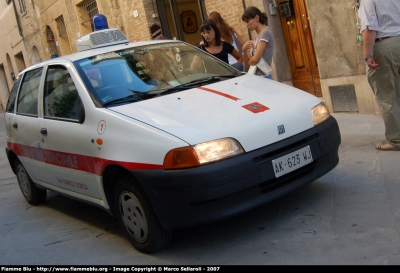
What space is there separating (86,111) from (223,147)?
1396 mm

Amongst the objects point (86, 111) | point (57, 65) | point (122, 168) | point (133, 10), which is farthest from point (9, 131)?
point (133, 10)

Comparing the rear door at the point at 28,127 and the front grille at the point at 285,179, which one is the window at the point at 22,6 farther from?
the front grille at the point at 285,179

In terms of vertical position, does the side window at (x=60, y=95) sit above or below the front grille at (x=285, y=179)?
above

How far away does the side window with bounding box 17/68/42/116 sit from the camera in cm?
602

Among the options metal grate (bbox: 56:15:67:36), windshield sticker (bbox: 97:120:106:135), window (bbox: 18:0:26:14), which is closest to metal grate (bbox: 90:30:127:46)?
windshield sticker (bbox: 97:120:106:135)

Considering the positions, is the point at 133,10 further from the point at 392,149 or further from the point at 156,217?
the point at 156,217

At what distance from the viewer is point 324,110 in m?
4.83

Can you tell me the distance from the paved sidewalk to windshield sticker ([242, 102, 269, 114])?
36.0 inches

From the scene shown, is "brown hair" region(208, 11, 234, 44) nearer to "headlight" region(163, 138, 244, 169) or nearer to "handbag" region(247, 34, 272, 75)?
"handbag" region(247, 34, 272, 75)

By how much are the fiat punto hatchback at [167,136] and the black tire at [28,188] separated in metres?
0.80

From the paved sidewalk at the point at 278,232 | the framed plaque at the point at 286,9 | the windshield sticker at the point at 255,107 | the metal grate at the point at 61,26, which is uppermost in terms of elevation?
the metal grate at the point at 61,26

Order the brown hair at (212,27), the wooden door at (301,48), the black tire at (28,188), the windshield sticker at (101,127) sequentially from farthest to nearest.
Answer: the wooden door at (301,48) → the brown hair at (212,27) → the black tire at (28,188) → the windshield sticker at (101,127)

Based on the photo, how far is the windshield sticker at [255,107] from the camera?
4476mm

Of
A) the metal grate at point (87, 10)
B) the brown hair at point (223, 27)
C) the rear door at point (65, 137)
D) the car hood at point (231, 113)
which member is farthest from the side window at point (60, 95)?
the metal grate at point (87, 10)
